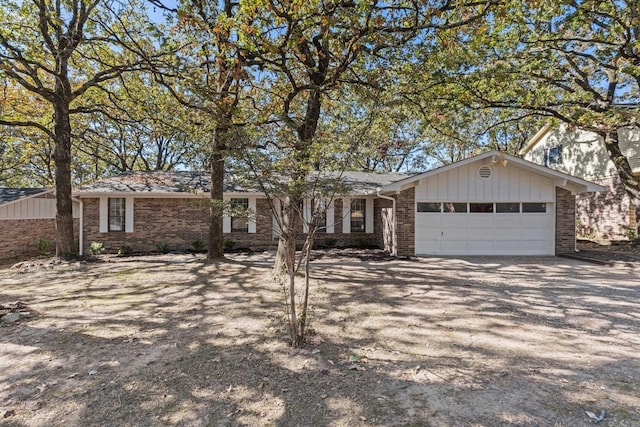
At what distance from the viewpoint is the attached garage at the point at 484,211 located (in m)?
11.7

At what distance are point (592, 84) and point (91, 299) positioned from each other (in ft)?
60.3

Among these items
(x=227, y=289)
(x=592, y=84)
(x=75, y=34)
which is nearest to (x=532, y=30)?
(x=592, y=84)

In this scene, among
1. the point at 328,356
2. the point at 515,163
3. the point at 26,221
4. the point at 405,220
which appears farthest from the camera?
the point at 26,221

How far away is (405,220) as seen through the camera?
11.8 m

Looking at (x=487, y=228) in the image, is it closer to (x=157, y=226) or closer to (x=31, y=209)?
(x=157, y=226)

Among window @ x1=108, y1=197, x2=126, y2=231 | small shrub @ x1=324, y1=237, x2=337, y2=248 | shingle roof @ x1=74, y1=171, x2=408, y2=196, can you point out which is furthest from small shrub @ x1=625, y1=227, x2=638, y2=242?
window @ x1=108, y1=197, x2=126, y2=231

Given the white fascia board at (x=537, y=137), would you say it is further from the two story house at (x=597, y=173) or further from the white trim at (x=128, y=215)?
the white trim at (x=128, y=215)

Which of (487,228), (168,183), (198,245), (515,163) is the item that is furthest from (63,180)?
(515,163)

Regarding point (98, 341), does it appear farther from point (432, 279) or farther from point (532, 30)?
point (532, 30)

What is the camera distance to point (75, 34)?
333 inches

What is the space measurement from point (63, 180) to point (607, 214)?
22729 mm

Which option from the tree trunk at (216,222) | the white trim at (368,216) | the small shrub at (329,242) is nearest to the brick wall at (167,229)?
the small shrub at (329,242)

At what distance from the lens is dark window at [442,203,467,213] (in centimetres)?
1192

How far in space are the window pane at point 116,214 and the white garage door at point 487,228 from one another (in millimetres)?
11321
